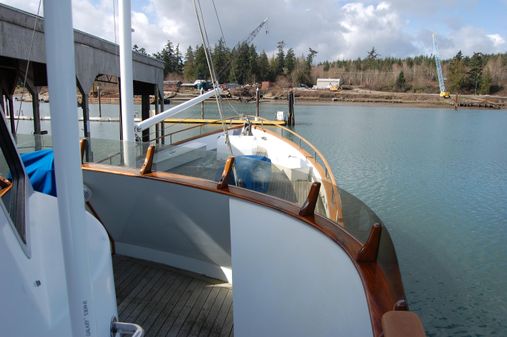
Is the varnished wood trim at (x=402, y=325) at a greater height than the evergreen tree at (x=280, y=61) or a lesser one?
lesser

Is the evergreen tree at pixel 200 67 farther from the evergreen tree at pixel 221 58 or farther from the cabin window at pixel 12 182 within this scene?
the cabin window at pixel 12 182

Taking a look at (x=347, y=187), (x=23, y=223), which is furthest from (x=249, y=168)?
(x=347, y=187)

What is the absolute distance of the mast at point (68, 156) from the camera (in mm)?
1234

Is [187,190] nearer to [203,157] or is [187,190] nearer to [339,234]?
[203,157]

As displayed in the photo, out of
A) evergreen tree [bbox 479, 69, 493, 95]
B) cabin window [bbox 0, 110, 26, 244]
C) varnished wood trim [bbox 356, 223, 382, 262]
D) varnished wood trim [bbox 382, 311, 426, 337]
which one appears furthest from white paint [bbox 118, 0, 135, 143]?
evergreen tree [bbox 479, 69, 493, 95]

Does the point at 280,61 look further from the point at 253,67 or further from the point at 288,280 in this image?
the point at 288,280

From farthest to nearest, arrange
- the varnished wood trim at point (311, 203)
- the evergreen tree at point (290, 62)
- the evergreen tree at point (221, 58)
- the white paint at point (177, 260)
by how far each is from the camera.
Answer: the evergreen tree at point (290, 62) → the evergreen tree at point (221, 58) → the white paint at point (177, 260) → the varnished wood trim at point (311, 203)

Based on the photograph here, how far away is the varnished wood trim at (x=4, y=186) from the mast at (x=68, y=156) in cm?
83

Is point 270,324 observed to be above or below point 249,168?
below

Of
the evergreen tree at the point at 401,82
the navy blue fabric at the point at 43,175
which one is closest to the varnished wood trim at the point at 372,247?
the navy blue fabric at the point at 43,175

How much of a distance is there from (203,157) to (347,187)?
9.23 meters

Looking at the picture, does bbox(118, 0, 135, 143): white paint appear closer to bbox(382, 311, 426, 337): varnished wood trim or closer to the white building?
bbox(382, 311, 426, 337): varnished wood trim

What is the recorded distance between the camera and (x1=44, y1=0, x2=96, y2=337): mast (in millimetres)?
1234

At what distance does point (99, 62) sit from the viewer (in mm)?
9609
